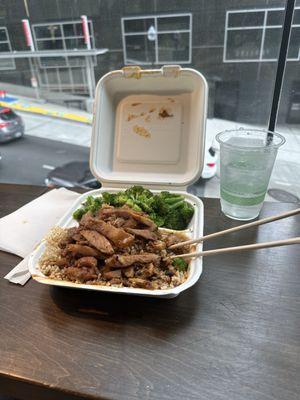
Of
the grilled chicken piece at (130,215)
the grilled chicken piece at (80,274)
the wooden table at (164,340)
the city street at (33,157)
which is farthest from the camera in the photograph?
the city street at (33,157)

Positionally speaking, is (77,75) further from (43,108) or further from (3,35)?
(43,108)

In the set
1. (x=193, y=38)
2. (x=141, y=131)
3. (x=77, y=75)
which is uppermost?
(x=193, y=38)

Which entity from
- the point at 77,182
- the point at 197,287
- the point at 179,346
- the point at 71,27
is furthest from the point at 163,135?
the point at 77,182

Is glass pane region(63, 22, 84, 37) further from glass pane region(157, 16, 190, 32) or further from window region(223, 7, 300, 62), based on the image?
window region(223, 7, 300, 62)

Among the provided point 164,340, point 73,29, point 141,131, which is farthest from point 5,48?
point 164,340

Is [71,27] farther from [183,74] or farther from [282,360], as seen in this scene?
[282,360]

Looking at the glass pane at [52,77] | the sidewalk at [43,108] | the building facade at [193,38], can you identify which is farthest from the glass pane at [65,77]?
the sidewalk at [43,108]

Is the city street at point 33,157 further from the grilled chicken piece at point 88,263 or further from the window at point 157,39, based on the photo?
the grilled chicken piece at point 88,263
